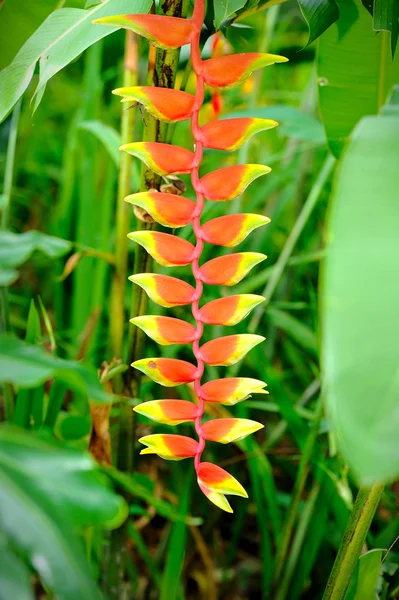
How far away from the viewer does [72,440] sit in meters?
0.69

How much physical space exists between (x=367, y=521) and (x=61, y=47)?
42 centimetres

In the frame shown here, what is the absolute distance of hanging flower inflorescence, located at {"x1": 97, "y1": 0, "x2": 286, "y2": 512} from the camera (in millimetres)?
404

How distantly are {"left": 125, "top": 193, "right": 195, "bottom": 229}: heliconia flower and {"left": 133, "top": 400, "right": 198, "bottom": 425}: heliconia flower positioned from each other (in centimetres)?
Result: 12

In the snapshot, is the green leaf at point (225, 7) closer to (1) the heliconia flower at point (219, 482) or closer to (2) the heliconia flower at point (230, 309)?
(2) the heliconia flower at point (230, 309)

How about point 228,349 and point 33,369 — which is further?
point 228,349

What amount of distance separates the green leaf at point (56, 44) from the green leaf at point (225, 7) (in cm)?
5

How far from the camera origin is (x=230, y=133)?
412 mm

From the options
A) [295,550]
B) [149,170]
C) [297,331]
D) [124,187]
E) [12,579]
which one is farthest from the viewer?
[297,331]

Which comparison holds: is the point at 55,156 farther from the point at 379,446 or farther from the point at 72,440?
the point at 379,446

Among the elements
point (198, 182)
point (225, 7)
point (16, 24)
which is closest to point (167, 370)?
point (198, 182)

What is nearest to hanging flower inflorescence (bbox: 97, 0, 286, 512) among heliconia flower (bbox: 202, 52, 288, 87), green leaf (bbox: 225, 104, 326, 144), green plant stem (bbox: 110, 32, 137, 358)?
heliconia flower (bbox: 202, 52, 288, 87)

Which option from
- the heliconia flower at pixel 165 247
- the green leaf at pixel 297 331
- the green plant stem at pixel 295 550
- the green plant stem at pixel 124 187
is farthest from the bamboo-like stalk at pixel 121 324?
the green leaf at pixel 297 331

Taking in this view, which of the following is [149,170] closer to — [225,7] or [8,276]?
[225,7]

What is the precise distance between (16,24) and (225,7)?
9.2 inches
